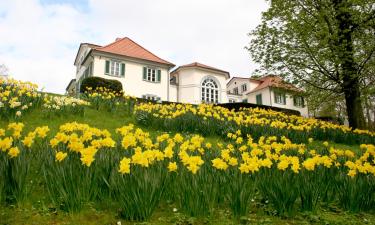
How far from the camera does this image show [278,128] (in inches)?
350

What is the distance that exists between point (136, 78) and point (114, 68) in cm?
217

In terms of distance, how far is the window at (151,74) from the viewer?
29.3 metres

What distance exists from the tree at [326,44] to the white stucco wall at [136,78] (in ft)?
47.3

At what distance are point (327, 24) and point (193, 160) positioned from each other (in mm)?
13983

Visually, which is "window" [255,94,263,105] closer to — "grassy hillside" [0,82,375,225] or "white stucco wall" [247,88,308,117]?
"white stucco wall" [247,88,308,117]

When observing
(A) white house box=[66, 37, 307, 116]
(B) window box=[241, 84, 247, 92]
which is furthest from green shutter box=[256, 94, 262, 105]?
(A) white house box=[66, 37, 307, 116]

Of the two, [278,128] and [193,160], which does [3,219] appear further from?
[278,128]

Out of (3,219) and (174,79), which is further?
(174,79)

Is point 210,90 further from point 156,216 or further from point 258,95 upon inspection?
point 156,216

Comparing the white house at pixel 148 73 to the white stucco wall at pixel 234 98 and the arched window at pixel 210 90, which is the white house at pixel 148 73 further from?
the white stucco wall at pixel 234 98

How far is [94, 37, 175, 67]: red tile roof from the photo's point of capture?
94.3ft

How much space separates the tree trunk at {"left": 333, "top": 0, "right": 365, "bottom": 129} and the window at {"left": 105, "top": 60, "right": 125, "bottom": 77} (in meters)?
18.7

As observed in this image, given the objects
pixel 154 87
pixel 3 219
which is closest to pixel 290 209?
pixel 3 219

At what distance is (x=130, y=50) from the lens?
30.2 m
